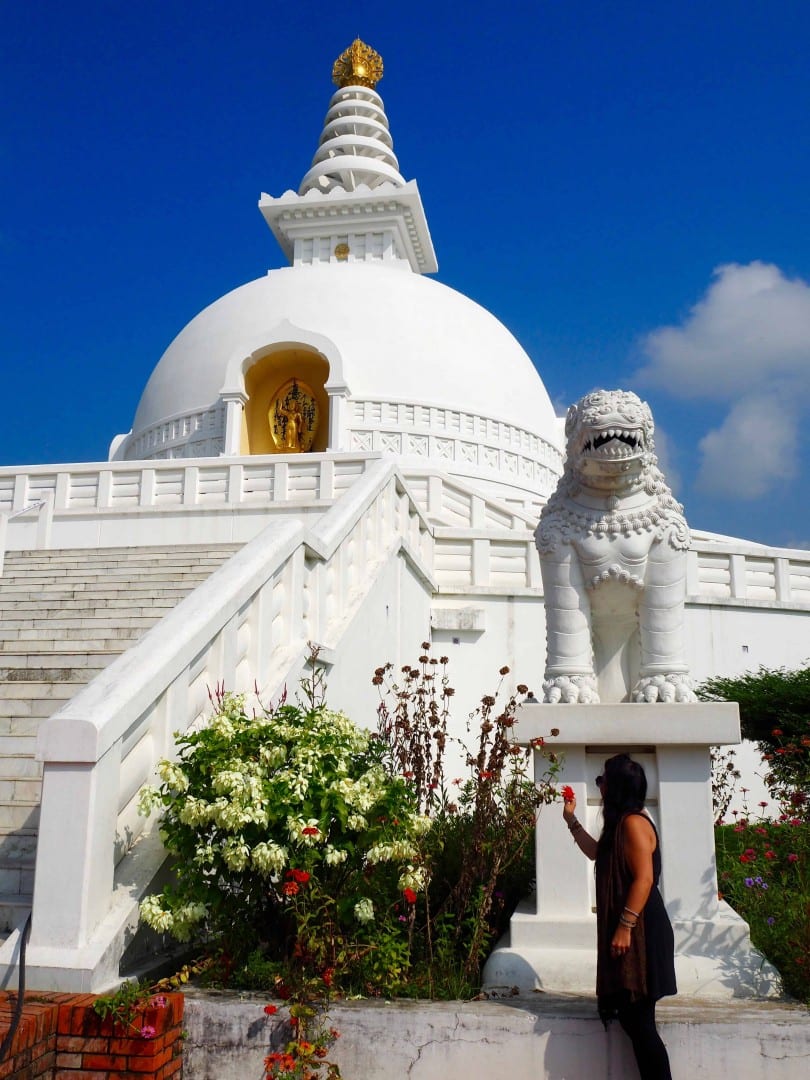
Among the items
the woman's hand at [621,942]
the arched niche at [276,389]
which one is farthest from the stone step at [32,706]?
the arched niche at [276,389]

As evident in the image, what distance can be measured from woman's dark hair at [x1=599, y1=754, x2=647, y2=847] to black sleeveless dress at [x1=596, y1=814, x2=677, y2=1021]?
0.05 m

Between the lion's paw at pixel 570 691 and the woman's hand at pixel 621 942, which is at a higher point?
the lion's paw at pixel 570 691

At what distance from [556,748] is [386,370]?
1873 centimetres

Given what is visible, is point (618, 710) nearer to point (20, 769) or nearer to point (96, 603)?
point (20, 769)

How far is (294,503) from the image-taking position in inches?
523

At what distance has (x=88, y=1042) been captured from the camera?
3.74m

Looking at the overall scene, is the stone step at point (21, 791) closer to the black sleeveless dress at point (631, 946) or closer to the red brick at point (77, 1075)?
the red brick at point (77, 1075)

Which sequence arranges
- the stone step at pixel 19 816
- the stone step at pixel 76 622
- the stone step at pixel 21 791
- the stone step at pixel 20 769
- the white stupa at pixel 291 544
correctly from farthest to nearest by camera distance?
the stone step at pixel 76 622
the stone step at pixel 20 769
the stone step at pixel 21 791
the stone step at pixel 19 816
the white stupa at pixel 291 544

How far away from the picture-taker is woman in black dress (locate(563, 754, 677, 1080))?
3.59 m

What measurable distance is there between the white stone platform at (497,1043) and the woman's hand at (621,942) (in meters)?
0.41

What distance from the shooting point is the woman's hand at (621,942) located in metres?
3.61

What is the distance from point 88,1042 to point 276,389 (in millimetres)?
20651

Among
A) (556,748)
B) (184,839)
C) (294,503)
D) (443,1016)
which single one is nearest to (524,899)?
(556,748)

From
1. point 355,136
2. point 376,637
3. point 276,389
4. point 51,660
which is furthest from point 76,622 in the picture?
point 355,136
